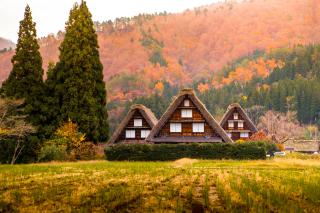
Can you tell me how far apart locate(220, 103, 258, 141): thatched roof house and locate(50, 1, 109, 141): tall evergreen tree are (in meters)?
32.9

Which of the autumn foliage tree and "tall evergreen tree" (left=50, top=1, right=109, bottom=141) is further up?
"tall evergreen tree" (left=50, top=1, right=109, bottom=141)

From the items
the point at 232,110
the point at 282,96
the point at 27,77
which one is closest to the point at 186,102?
the point at 27,77

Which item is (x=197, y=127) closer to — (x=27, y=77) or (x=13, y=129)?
(x=27, y=77)

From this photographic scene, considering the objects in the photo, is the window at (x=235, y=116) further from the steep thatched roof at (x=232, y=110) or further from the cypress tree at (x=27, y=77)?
the cypress tree at (x=27, y=77)

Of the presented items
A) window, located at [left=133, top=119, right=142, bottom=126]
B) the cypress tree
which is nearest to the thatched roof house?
window, located at [left=133, top=119, right=142, bottom=126]

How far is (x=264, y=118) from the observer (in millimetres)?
115625

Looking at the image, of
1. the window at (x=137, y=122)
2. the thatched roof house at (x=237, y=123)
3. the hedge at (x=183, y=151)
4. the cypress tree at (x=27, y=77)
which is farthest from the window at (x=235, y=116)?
the cypress tree at (x=27, y=77)

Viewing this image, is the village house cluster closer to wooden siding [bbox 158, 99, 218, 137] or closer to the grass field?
wooden siding [bbox 158, 99, 218, 137]

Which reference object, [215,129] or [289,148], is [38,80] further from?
[289,148]

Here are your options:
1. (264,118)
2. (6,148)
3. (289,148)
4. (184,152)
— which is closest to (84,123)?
(6,148)

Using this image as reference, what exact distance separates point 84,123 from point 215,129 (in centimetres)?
1479

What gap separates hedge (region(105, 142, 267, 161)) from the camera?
158 ft

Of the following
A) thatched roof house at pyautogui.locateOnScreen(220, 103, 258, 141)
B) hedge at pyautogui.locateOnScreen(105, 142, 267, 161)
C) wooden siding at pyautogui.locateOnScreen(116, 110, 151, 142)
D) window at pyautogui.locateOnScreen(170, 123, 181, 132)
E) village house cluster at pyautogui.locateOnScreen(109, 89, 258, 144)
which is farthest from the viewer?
thatched roof house at pyautogui.locateOnScreen(220, 103, 258, 141)

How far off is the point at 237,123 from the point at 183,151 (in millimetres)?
39019
